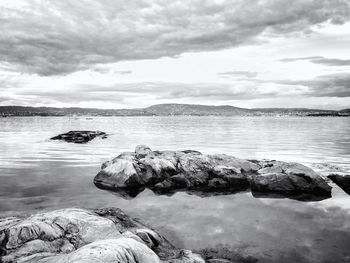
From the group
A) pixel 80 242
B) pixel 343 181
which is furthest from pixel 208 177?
pixel 80 242

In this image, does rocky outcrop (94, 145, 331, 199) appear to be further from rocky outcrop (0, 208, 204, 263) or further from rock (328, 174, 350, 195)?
rocky outcrop (0, 208, 204, 263)

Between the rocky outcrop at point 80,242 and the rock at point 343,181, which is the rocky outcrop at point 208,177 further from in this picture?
the rocky outcrop at point 80,242

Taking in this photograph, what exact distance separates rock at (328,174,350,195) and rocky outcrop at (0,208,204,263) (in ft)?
30.6

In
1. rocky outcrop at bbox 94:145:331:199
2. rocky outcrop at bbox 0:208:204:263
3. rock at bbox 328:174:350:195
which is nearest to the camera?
rocky outcrop at bbox 0:208:204:263

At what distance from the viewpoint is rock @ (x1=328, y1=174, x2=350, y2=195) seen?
13.1 meters

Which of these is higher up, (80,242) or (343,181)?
(80,242)

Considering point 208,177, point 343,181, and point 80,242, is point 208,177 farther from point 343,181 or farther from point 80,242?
point 80,242

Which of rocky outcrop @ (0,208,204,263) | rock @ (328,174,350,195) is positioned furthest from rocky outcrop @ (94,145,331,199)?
rocky outcrop @ (0,208,204,263)

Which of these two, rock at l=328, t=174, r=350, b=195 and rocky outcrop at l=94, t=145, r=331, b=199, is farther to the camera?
rock at l=328, t=174, r=350, b=195

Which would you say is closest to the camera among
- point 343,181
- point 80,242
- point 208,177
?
point 80,242

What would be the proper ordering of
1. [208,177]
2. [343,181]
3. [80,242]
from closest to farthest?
[80,242], [343,181], [208,177]

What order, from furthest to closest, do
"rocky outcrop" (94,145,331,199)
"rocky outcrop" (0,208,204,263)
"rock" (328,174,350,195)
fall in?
"rock" (328,174,350,195) → "rocky outcrop" (94,145,331,199) → "rocky outcrop" (0,208,204,263)

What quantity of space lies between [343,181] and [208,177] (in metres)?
5.91

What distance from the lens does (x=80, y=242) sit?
21.3 ft
